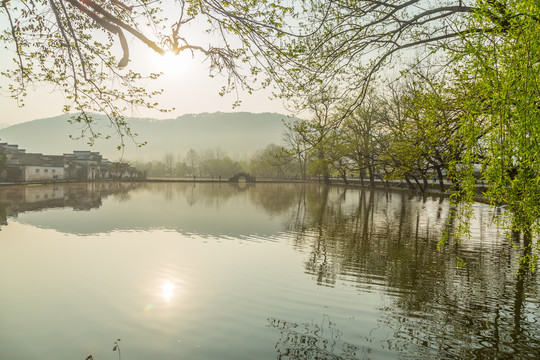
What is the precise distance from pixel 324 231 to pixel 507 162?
9.94 m

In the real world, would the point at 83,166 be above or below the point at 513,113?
below

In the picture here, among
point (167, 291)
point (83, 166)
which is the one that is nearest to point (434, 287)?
point (167, 291)

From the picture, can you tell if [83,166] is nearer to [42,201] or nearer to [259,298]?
[42,201]

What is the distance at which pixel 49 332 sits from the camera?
16.8 ft

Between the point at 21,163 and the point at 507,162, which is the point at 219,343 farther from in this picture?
the point at 21,163

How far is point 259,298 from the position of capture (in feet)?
21.9

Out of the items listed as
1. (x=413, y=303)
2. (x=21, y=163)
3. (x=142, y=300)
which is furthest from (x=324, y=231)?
(x=21, y=163)

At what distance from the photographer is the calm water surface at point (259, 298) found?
483 centimetres

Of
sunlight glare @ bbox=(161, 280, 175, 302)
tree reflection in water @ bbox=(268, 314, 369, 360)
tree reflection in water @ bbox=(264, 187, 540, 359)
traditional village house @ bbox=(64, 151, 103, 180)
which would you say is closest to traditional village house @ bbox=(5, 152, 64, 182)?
traditional village house @ bbox=(64, 151, 103, 180)

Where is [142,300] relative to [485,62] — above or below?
below

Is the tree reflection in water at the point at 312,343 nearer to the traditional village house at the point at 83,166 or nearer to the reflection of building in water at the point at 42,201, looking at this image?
the reflection of building in water at the point at 42,201

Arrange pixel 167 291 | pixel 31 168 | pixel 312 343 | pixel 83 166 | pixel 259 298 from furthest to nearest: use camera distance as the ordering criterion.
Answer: pixel 83 166
pixel 31 168
pixel 167 291
pixel 259 298
pixel 312 343

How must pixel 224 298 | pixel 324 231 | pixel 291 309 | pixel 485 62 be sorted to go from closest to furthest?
pixel 485 62 → pixel 291 309 → pixel 224 298 → pixel 324 231

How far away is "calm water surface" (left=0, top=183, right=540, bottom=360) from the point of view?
15.8ft
